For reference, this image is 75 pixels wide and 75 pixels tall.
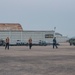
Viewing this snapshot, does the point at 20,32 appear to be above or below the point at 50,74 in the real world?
above

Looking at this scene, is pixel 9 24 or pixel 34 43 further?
pixel 9 24

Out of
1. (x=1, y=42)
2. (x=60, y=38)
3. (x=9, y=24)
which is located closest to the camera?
(x=1, y=42)

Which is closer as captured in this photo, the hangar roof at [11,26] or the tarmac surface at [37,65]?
the tarmac surface at [37,65]

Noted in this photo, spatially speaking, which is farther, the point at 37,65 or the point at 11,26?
the point at 11,26

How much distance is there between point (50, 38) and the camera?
246ft

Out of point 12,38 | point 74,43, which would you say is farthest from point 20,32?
point 74,43

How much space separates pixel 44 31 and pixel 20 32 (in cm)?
492

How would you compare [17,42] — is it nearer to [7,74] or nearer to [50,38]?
[50,38]

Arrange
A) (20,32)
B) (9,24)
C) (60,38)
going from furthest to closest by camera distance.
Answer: (60,38), (9,24), (20,32)

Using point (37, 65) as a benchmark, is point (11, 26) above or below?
above

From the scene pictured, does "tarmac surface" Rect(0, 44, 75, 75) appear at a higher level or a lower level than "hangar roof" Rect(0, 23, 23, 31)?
lower

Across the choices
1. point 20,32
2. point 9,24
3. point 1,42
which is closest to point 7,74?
point 1,42

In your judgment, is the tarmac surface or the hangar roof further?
the hangar roof

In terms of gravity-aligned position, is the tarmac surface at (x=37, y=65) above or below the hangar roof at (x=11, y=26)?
below
